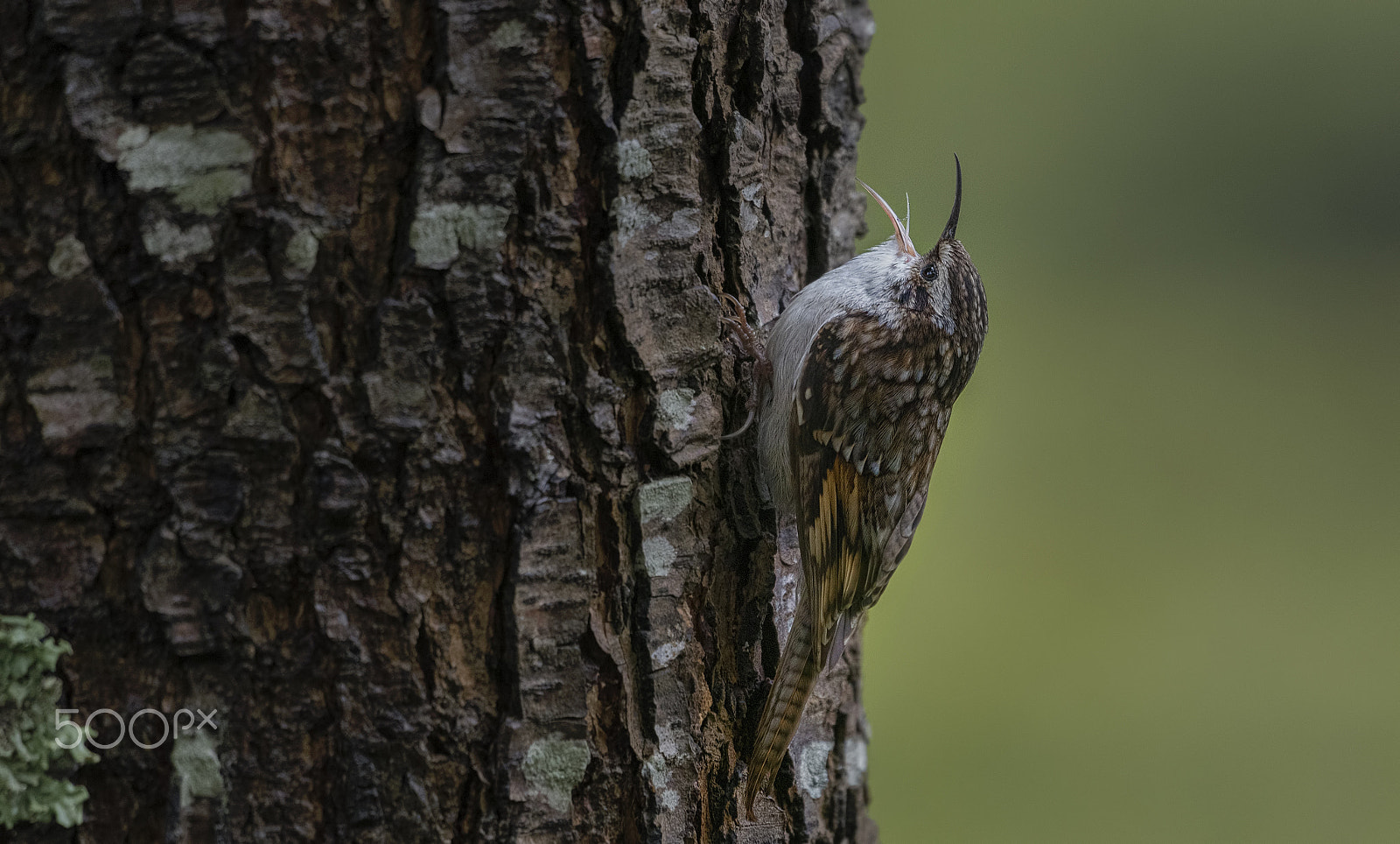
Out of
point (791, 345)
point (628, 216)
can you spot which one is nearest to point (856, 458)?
point (791, 345)

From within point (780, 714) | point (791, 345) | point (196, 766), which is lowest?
point (196, 766)

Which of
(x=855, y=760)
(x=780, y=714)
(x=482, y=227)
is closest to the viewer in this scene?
(x=482, y=227)

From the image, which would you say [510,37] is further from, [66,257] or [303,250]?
[66,257]

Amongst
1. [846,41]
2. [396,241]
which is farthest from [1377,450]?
[396,241]

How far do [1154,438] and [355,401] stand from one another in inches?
162

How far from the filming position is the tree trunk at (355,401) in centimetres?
116

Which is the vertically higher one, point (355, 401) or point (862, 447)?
point (862, 447)

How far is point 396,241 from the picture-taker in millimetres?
1232

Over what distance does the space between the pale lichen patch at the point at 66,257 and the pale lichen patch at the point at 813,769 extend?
4.04 ft

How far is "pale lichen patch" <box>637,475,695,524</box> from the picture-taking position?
141cm

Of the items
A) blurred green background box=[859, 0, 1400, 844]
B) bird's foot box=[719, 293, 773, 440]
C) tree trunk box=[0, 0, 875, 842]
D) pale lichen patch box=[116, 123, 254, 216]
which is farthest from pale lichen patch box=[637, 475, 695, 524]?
blurred green background box=[859, 0, 1400, 844]

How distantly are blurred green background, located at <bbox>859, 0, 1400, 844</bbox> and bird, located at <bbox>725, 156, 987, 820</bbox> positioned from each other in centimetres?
182

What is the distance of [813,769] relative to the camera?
1.75 m

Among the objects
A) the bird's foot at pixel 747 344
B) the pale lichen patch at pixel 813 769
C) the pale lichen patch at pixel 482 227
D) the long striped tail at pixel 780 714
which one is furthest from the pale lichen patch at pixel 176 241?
the pale lichen patch at pixel 813 769
